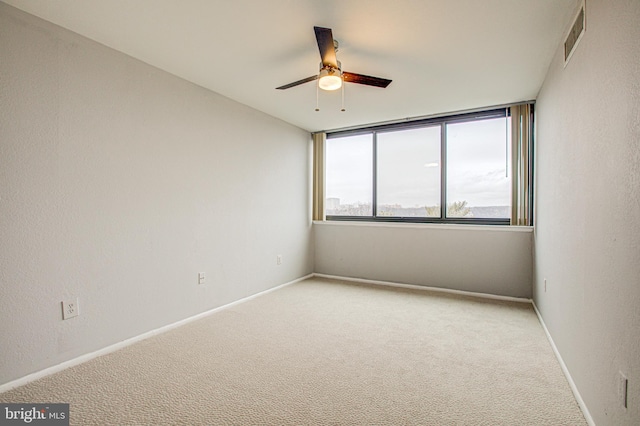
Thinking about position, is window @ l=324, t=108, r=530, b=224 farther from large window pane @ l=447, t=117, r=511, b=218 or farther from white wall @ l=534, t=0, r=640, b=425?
white wall @ l=534, t=0, r=640, b=425

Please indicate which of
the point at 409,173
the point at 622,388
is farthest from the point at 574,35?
the point at 409,173

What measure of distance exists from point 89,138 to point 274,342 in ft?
6.98

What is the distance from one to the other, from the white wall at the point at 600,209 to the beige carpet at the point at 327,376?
0.35 meters

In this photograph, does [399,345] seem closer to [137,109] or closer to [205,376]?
[205,376]

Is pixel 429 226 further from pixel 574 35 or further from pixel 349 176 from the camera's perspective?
pixel 574 35

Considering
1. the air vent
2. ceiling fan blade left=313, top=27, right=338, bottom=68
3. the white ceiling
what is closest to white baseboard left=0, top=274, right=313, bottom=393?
the white ceiling

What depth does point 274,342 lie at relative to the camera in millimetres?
2625

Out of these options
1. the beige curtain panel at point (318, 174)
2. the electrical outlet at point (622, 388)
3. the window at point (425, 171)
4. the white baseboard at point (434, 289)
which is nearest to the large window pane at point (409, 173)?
the window at point (425, 171)

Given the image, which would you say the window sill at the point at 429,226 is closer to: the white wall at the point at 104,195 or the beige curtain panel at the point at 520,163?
the beige curtain panel at the point at 520,163

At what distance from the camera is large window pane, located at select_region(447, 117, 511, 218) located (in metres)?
3.96

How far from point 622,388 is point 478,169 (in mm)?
3190

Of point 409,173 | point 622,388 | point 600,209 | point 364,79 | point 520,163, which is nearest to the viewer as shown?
point 622,388

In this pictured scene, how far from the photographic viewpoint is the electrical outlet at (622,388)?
1.28m

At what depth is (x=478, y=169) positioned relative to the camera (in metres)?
4.11
